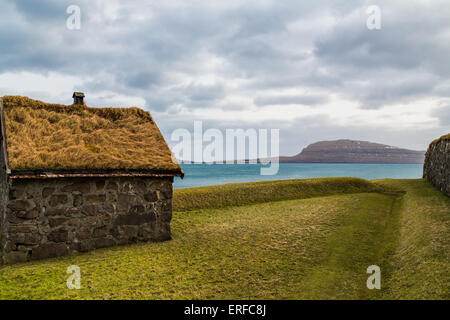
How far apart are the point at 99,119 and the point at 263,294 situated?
434 inches

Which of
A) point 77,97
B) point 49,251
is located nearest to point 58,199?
point 49,251

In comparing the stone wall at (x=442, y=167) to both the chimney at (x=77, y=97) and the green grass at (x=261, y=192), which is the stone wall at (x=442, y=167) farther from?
the chimney at (x=77, y=97)

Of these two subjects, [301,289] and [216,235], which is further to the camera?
[216,235]

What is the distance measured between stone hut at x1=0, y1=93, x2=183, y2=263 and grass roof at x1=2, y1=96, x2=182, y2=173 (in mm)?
34

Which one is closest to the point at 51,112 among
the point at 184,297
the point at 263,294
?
the point at 184,297

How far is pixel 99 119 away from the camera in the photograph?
48.2 feet

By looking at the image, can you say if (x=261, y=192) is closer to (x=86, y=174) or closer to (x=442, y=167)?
(x=442, y=167)

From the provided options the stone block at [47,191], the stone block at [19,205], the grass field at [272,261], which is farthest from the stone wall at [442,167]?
the stone block at [19,205]

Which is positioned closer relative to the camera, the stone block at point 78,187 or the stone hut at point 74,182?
the stone hut at point 74,182

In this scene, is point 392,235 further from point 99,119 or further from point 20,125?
point 20,125

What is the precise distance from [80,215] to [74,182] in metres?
1.26

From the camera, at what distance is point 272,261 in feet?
34.4

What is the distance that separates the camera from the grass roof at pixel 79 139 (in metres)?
11.5

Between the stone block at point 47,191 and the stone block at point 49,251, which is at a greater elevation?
the stone block at point 47,191
